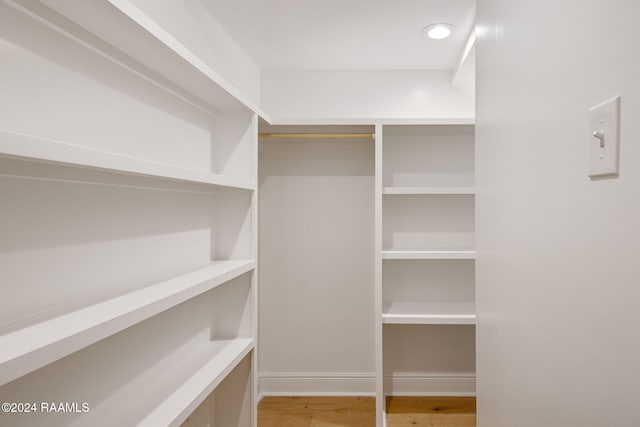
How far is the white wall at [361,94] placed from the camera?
2.65 meters

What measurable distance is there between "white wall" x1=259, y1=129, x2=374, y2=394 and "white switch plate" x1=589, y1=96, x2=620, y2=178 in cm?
213

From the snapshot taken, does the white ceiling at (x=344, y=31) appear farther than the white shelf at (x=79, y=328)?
Yes

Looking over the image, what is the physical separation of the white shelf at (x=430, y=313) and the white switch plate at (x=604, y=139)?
1.80 m

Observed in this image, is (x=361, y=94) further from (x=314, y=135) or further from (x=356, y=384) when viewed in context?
(x=356, y=384)

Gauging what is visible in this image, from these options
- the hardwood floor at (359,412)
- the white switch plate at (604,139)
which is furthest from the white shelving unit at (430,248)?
the white switch plate at (604,139)

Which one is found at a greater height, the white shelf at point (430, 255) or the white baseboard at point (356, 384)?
the white shelf at point (430, 255)

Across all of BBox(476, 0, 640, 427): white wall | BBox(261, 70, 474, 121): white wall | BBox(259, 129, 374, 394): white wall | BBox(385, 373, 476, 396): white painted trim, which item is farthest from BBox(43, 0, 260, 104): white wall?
BBox(385, 373, 476, 396): white painted trim

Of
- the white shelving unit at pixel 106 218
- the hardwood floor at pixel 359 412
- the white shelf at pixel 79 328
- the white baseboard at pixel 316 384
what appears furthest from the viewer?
the white baseboard at pixel 316 384

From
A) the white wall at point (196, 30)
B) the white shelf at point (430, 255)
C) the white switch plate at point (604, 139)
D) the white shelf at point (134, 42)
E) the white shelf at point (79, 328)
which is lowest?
the white shelf at point (79, 328)

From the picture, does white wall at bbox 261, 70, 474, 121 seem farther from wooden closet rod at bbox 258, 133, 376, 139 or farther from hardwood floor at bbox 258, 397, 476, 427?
hardwood floor at bbox 258, 397, 476, 427

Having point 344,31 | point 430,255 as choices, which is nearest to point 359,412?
point 430,255

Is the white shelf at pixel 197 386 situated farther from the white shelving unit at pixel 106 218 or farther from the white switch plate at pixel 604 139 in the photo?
the white switch plate at pixel 604 139

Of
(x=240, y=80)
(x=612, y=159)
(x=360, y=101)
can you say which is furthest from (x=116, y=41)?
(x=360, y=101)

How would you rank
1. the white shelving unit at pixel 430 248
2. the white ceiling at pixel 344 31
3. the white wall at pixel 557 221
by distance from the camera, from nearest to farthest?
1. the white wall at pixel 557 221
2. the white ceiling at pixel 344 31
3. the white shelving unit at pixel 430 248
